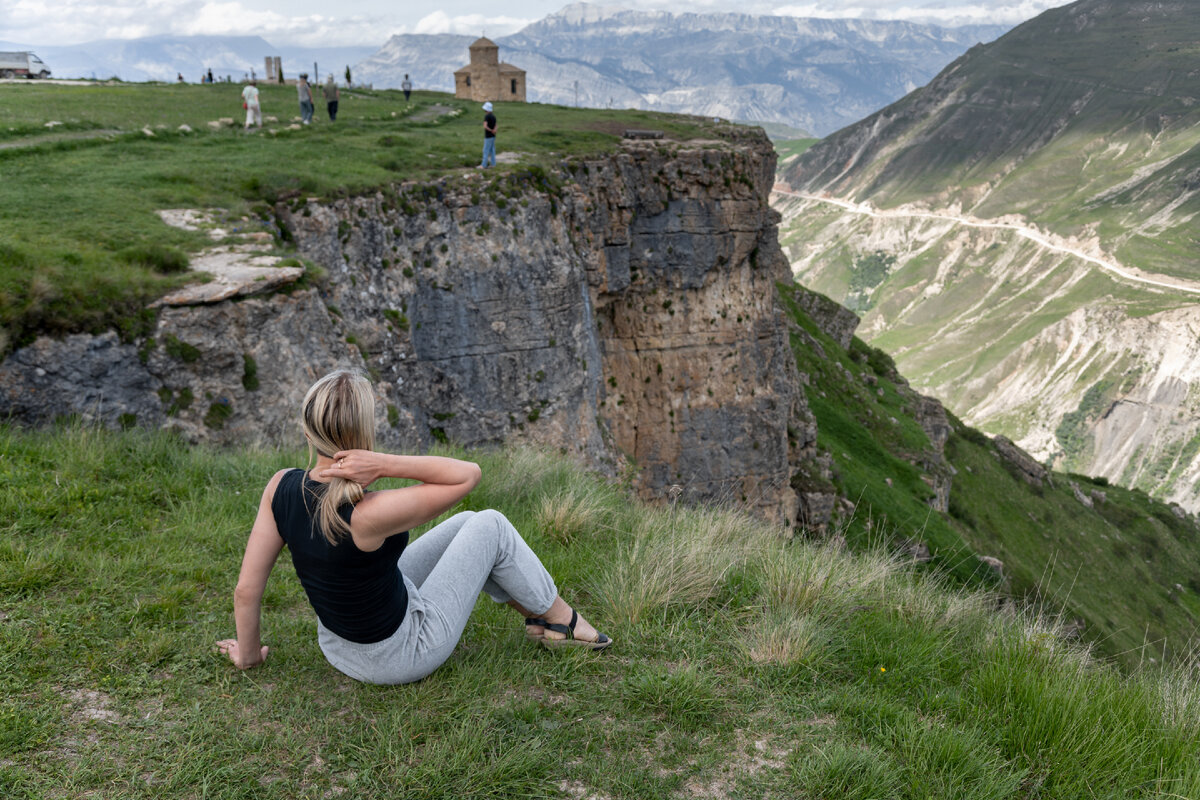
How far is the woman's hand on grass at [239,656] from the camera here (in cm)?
436

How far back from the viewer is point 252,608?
4191 millimetres

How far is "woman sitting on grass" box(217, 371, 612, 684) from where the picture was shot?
369 cm

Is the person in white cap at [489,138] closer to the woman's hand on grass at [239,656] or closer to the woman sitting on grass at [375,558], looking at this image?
the woman sitting on grass at [375,558]

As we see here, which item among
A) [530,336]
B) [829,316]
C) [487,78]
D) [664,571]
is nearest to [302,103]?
[530,336]

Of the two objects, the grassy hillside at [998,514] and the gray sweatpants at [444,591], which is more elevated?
the gray sweatpants at [444,591]

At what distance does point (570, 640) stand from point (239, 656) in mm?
2078

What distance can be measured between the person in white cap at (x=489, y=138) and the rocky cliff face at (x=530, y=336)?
2.45 ft

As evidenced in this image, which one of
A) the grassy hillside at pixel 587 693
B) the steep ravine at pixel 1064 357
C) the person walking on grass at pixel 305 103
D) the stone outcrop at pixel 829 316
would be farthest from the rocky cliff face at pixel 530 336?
the steep ravine at pixel 1064 357

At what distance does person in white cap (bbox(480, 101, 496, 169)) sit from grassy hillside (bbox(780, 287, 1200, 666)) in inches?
947

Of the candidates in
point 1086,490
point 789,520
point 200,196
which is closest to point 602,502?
point 200,196

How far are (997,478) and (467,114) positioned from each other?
47.6 meters

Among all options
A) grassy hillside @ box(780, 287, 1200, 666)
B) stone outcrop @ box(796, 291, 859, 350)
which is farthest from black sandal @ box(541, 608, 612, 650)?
stone outcrop @ box(796, 291, 859, 350)

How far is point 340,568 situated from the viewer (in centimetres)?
379

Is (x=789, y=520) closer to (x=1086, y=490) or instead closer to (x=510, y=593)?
(x=510, y=593)
